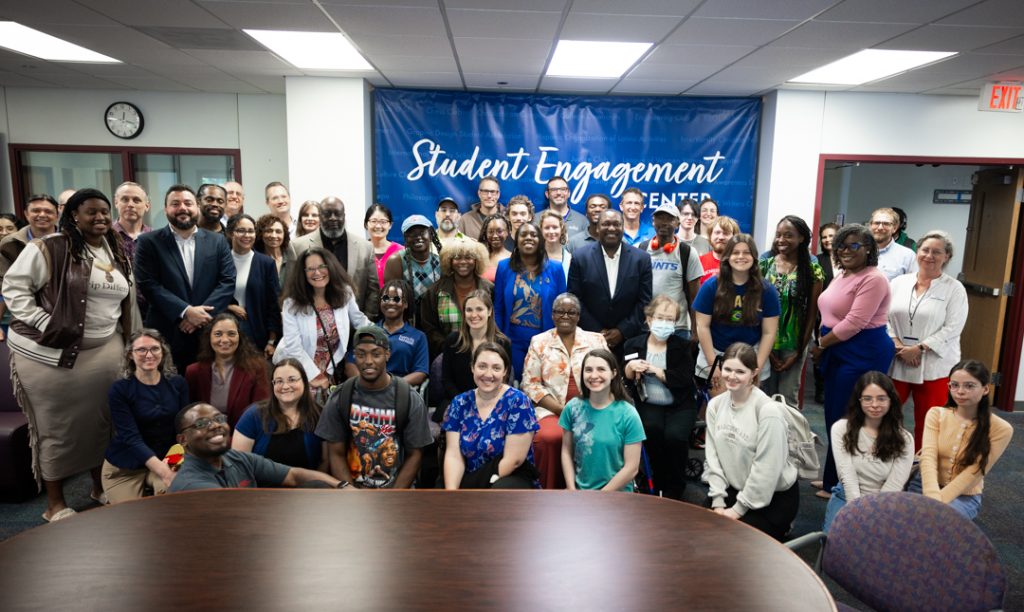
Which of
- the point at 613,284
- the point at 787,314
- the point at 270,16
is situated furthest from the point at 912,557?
the point at 270,16

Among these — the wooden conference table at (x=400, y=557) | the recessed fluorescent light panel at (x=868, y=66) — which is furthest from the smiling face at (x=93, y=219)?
the recessed fluorescent light panel at (x=868, y=66)

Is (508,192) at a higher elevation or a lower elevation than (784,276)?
higher

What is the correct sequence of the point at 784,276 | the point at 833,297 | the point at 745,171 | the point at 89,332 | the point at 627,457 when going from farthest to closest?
the point at 745,171
the point at 784,276
the point at 833,297
the point at 89,332
the point at 627,457

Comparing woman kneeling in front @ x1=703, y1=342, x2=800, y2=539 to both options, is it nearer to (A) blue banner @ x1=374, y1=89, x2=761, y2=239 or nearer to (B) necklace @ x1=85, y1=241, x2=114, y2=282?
(B) necklace @ x1=85, y1=241, x2=114, y2=282

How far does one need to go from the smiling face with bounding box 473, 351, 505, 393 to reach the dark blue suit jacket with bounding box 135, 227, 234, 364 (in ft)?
5.61

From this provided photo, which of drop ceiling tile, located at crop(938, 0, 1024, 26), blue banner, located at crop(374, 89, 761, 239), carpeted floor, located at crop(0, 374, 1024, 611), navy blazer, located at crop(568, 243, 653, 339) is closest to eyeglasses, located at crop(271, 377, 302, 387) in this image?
carpeted floor, located at crop(0, 374, 1024, 611)

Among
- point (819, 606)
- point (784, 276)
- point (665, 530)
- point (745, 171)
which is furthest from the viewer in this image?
point (745, 171)

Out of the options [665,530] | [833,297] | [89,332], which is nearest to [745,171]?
[833,297]

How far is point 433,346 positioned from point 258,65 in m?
3.15

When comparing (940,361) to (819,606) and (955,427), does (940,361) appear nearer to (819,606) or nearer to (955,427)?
(955,427)

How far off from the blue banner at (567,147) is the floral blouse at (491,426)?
145 inches

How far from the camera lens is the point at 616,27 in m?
3.86

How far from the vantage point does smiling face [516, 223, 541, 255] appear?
3.86 meters

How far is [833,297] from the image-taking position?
368 centimetres
